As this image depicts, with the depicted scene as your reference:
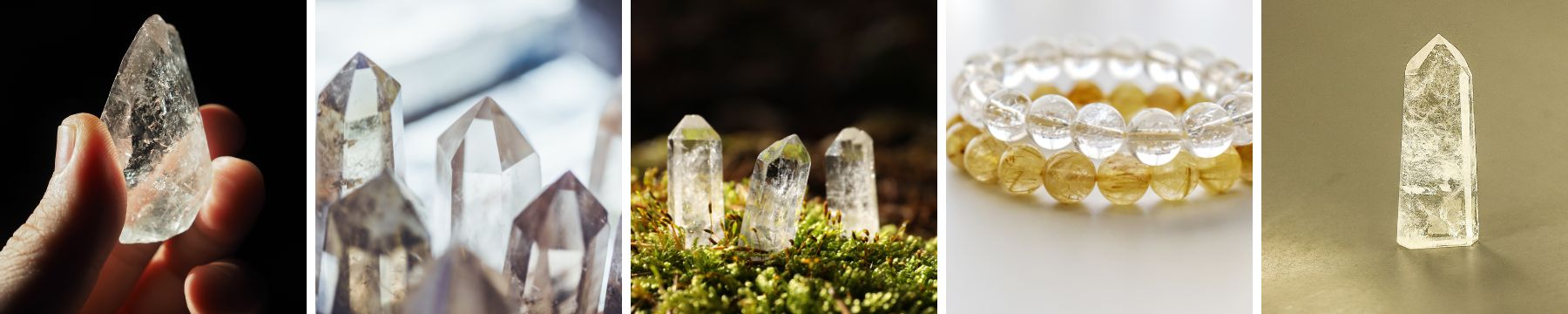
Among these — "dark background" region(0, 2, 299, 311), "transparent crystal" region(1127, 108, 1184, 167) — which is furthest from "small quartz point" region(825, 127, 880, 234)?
"dark background" region(0, 2, 299, 311)

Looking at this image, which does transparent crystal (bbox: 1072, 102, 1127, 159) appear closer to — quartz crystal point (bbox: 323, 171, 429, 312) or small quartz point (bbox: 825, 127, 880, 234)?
small quartz point (bbox: 825, 127, 880, 234)

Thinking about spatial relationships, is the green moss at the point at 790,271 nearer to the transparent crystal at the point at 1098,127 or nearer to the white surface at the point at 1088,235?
the white surface at the point at 1088,235

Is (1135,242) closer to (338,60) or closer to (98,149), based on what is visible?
(338,60)

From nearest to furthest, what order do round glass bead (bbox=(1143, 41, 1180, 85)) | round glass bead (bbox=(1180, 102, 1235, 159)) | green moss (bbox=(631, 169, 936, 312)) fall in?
green moss (bbox=(631, 169, 936, 312)), round glass bead (bbox=(1180, 102, 1235, 159)), round glass bead (bbox=(1143, 41, 1180, 85))

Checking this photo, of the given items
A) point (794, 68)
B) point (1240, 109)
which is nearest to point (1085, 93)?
point (1240, 109)

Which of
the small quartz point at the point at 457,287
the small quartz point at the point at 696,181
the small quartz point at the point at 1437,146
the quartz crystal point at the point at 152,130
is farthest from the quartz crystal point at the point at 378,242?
the small quartz point at the point at 1437,146

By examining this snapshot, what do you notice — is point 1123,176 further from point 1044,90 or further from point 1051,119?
point 1044,90
